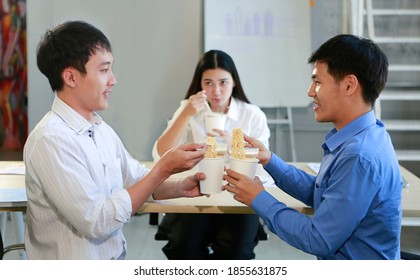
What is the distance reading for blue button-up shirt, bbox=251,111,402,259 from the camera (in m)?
1.27

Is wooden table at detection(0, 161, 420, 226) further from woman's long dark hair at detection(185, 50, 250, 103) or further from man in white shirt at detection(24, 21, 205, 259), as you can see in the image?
woman's long dark hair at detection(185, 50, 250, 103)

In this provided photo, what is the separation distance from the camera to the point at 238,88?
262 cm

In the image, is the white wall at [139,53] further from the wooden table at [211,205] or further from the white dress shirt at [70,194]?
the white dress shirt at [70,194]

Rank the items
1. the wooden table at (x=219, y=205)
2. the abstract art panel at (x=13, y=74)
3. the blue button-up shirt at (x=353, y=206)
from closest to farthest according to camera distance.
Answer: the blue button-up shirt at (x=353, y=206)
the wooden table at (x=219, y=205)
the abstract art panel at (x=13, y=74)

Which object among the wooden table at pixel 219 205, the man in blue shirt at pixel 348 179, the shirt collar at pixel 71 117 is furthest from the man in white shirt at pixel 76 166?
the man in blue shirt at pixel 348 179

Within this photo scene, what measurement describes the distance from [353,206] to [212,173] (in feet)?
1.36

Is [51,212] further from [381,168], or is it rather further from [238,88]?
[238,88]

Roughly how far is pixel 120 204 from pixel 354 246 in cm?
63

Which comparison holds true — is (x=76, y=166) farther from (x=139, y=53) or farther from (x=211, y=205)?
(x=139, y=53)

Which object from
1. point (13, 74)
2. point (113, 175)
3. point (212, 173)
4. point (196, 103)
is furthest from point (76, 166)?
point (13, 74)

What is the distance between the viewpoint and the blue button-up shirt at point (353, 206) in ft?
4.16

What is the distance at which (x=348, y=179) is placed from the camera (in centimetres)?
127

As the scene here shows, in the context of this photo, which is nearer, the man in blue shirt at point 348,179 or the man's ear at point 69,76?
the man in blue shirt at point 348,179

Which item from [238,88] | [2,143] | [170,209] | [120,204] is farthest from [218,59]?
[2,143]
